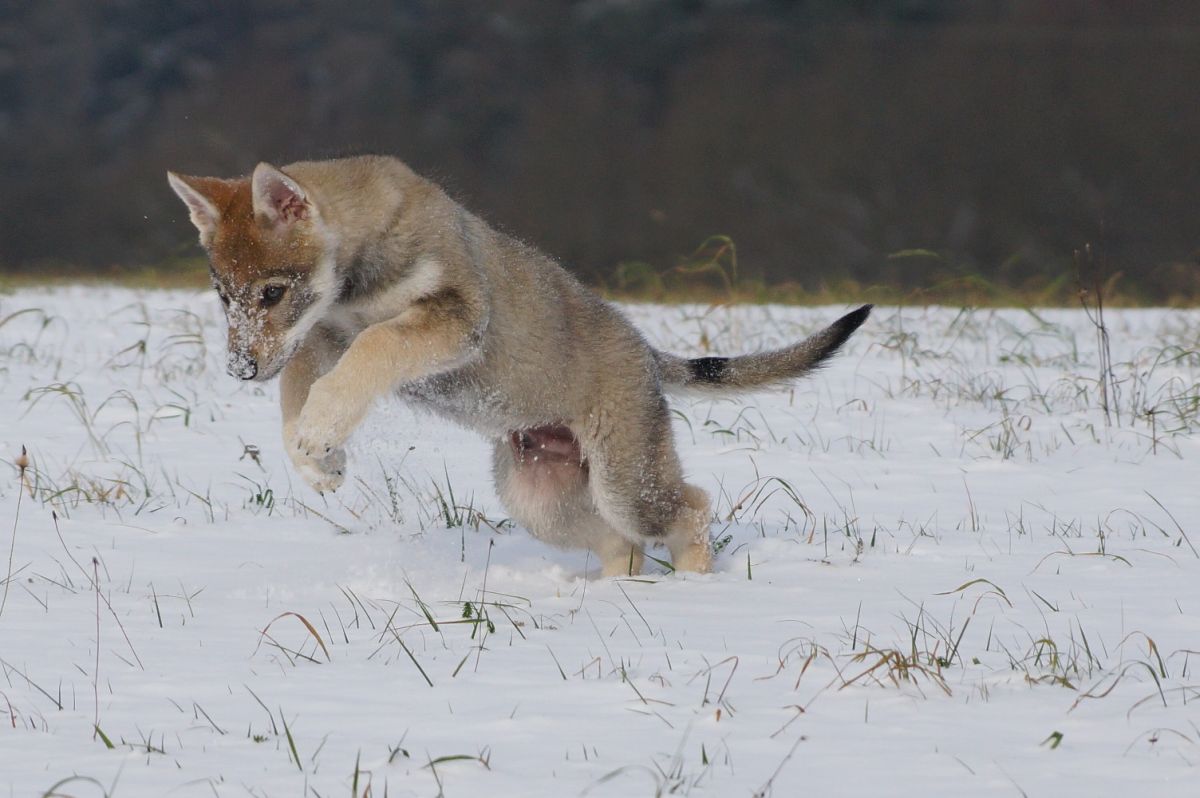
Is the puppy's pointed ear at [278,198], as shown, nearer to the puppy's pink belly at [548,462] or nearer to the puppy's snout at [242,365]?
the puppy's snout at [242,365]

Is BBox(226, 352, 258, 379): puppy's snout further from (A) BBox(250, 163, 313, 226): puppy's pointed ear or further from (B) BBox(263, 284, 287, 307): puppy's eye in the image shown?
(A) BBox(250, 163, 313, 226): puppy's pointed ear

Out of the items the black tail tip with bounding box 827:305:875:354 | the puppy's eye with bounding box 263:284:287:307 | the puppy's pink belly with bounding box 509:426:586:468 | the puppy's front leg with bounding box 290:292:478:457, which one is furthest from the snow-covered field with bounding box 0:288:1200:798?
the puppy's eye with bounding box 263:284:287:307

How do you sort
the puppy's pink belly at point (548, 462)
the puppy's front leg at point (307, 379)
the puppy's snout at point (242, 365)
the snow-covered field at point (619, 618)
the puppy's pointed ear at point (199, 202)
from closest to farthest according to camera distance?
the snow-covered field at point (619, 618) < the puppy's snout at point (242, 365) < the puppy's pointed ear at point (199, 202) < the puppy's front leg at point (307, 379) < the puppy's pink belly at point (548, 462)

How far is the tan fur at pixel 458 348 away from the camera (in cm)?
393

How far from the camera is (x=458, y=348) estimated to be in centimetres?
410

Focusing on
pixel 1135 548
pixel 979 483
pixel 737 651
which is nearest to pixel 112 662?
pixel 737 651

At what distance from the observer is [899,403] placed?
741cm

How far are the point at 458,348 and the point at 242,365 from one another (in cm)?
63

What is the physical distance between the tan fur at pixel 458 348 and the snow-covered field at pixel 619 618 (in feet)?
0.98

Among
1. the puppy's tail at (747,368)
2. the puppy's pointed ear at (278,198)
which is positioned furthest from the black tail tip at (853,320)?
the puppy's pointed ear at (278,198)

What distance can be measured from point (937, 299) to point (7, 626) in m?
8.82

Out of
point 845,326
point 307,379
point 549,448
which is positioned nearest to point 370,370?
point 307,379

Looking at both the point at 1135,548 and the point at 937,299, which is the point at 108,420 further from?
the point at 937,299

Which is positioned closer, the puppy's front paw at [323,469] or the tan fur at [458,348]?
the tan fur at [458,348]
